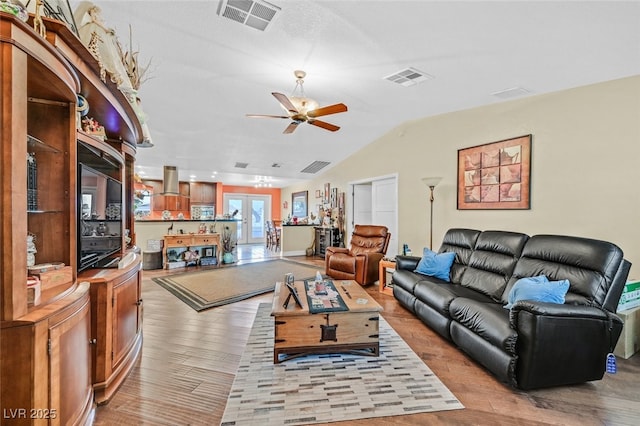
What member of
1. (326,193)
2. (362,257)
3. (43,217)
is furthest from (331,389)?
(326,193)

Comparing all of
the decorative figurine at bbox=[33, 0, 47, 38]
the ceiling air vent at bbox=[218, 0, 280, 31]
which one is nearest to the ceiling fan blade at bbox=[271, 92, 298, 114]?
the ceiling air vent at bbox=[218, 0, 280, 31]

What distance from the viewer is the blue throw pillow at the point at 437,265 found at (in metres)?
3.57

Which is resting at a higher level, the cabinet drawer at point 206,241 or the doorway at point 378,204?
the doorway at point 378,204

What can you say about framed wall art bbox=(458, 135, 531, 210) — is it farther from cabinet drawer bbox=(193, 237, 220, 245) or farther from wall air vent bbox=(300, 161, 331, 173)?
cabinet drawer bbox=(193, 237, 220, 245)

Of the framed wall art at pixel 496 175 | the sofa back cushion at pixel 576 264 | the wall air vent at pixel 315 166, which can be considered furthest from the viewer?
the wall air vent at pixel 315 166

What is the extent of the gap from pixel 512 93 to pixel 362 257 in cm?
298

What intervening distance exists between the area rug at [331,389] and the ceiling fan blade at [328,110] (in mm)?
2460

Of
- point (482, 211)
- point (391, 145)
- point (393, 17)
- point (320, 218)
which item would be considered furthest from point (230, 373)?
point (320, 218)

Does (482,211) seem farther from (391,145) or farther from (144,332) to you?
(144,332)

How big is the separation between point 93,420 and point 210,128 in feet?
14.4

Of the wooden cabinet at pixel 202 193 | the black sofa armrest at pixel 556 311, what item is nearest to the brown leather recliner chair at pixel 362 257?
the black sofa armrest at pixel 556 311

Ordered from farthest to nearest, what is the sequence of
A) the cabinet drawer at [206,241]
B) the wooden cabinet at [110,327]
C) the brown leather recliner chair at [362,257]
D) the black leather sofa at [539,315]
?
the cabinet drawer at [206,241], the brown leather recliner chair at [362,257], the black leather sofa at [539,315], the wooden cabinet at [110,327]

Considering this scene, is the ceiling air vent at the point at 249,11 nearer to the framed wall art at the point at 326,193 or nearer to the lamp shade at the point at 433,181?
the lamp shade at the point at 433,181

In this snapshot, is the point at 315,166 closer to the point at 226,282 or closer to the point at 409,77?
the point at 226,282
